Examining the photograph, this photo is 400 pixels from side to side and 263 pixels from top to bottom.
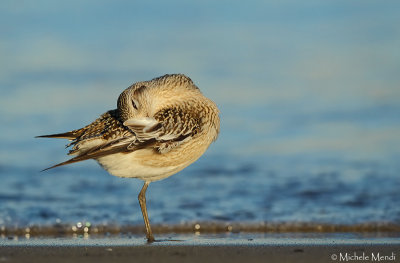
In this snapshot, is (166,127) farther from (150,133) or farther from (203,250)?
(203,250)

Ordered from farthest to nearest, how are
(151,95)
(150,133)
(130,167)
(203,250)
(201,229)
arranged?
(201,229) < (151,95) < (130,167) < (150,133) < (203,250)

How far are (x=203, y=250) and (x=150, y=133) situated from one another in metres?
1.53

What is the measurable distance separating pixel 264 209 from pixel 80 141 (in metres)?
4.35

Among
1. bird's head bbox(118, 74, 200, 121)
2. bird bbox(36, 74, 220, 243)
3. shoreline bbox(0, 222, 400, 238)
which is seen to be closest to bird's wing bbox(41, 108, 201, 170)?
bird bbox(36, 74, 220, 243)

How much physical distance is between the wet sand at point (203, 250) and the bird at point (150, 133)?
2.52 feet

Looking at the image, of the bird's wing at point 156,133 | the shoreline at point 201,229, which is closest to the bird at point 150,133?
the bird's wing at point 156,133

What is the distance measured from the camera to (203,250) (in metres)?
7.71

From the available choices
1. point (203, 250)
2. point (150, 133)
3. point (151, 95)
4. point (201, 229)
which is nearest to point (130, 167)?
point (150, 133)

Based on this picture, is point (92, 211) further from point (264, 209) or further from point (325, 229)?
point (325, 229)

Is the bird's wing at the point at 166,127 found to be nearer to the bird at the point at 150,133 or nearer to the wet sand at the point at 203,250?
the bird at the point at 150,133

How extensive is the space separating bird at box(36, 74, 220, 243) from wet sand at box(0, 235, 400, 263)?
0.77 meters

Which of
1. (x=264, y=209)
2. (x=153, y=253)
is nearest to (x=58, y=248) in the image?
(x=153, y=253)

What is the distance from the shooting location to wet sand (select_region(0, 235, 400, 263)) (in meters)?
7.12

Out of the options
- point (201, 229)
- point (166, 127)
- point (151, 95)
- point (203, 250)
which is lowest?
point (203, 250)
